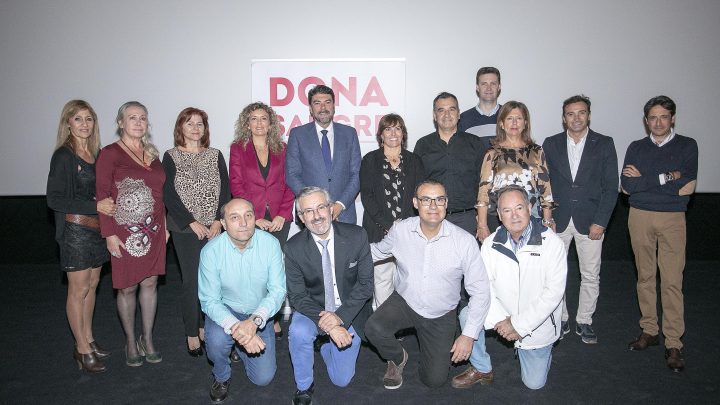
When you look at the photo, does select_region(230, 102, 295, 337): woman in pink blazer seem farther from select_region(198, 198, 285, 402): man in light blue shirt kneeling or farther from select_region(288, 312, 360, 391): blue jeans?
select_region(288, 312, 360, 391): blue jeans

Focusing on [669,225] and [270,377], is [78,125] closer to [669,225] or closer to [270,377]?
[270,377]

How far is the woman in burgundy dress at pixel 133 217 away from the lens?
2.76 meters

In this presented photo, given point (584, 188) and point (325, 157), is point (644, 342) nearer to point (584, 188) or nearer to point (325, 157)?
point (584, 188)

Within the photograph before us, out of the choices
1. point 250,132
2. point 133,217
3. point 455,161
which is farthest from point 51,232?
point 455,161

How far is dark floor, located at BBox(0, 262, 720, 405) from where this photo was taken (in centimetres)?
258

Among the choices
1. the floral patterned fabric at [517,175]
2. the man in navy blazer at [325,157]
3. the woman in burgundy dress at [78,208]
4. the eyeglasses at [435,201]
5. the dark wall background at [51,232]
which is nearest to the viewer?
the eyeglasses at [435,201]

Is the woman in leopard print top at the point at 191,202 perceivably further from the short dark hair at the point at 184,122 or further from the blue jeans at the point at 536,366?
the blue jeans at the point at 536,366

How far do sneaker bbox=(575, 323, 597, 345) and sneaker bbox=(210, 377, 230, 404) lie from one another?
7.90 ft

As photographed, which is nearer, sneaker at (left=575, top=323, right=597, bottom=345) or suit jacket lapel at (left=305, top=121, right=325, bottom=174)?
sneaker at (left=575, top=323, right=597, bottom=345)

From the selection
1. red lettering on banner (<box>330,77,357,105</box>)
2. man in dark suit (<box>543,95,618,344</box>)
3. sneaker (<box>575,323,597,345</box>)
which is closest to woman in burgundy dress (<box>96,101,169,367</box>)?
red lettering on banner (<box>330,77,357,105</box>)

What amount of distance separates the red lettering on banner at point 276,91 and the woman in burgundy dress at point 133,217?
1.99 metres

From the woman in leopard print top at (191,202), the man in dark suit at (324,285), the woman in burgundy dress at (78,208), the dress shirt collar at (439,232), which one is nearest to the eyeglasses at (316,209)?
the man in dark suit at (324,285)

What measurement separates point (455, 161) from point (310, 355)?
5.35 feet

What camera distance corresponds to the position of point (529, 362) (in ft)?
8.67
